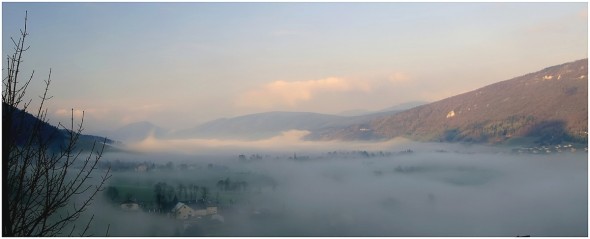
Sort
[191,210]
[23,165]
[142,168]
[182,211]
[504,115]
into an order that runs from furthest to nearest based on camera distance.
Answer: [504,115]
[142,168]
[191,210]
[182,211]
[23,165]

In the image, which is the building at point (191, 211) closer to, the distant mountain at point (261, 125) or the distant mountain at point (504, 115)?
the distant mountain at point (261, 125)

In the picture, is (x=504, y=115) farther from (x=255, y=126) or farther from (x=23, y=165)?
(x=23, y=165)

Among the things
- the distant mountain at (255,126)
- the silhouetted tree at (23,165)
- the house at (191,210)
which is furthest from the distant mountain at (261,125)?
the silhouetted tree at (23,165)

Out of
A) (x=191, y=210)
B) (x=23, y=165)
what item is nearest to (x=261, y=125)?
(x=191, y=210)

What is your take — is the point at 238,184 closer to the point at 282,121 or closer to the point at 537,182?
the point at 282,121

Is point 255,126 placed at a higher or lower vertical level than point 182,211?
higher

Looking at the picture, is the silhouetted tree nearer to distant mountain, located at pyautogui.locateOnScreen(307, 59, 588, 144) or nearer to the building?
the building

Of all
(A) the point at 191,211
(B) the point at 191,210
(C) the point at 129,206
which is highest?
(C) the point at 129,206
